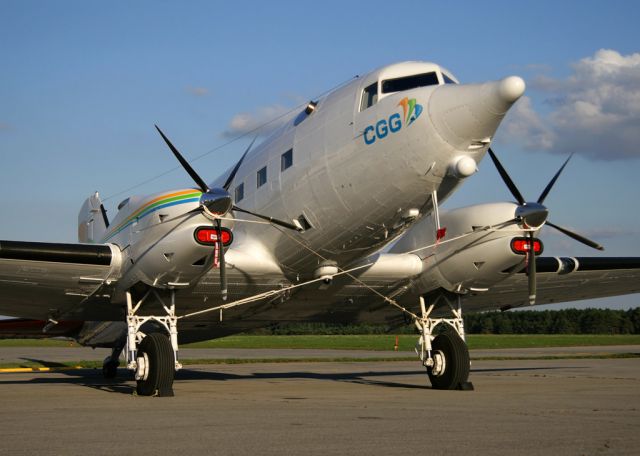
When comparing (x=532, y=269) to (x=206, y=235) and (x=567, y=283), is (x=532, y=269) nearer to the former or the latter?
(x=567, y=283)

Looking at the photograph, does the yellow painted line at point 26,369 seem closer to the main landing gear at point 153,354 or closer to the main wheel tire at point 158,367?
the main landing gear at point 153,354

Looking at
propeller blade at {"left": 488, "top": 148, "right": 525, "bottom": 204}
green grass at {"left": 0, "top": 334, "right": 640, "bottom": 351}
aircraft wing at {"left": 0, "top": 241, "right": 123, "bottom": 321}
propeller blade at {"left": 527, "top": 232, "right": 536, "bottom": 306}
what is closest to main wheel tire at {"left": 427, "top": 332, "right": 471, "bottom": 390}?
propeller blade at {"left": 527, "top": 232, "right": 536, "bottom": 306}

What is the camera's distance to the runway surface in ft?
24.8

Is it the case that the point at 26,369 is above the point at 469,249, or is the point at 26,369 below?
below

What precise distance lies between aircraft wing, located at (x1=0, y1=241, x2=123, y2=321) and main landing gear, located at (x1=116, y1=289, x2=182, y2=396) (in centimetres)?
92

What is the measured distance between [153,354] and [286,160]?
4.65m

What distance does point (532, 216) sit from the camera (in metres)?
16.3

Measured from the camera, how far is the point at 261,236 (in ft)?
54.8

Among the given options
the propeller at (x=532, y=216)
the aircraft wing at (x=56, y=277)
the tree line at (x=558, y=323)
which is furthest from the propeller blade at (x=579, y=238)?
the tree line at (x=558, y=323)

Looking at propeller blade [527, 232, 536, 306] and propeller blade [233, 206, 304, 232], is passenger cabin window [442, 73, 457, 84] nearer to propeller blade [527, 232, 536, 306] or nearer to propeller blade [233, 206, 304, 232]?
propeller blade [233, 206, 304, 232]

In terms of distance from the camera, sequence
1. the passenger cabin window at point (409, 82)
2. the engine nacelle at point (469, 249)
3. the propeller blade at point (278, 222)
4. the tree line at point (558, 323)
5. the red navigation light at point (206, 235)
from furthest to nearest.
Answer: the tree line at point (558, 323) < the engine nacelle at point (469, 249) < the propeller blade at point (278, 222) < the red navigation light at point (206, 235) < the passenger cabin window at point (409, 82)

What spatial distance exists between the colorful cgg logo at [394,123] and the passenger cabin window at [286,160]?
7.09 ft

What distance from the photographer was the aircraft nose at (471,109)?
12.8m

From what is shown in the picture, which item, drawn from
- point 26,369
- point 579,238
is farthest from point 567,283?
point 26,369
